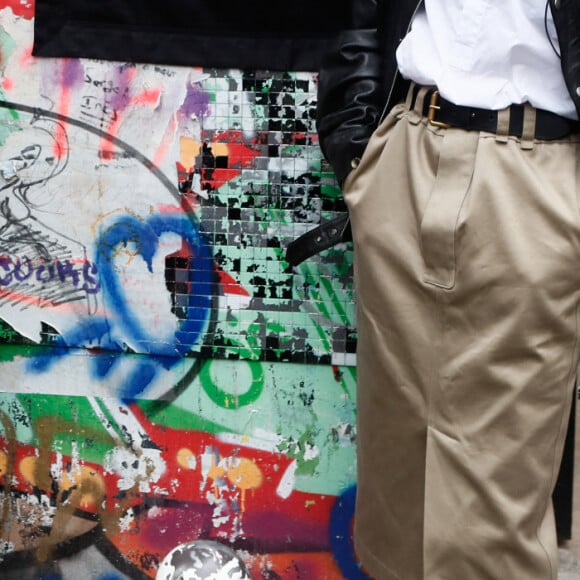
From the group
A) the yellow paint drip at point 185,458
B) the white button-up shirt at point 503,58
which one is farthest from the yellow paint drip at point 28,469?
the white button-up shirt at point 503,58

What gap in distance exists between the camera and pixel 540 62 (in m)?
2.21

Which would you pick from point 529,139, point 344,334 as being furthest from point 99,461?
point 529,139

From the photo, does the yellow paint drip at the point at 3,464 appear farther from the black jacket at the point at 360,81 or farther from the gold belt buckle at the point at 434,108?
the gold belt buckle at the point at 434,108

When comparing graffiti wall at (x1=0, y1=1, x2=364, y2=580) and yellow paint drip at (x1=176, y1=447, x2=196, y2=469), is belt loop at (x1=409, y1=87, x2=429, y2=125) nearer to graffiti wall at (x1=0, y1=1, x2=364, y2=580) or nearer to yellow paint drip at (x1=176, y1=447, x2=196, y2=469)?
graffiti wall at (x1=0, y1=1, x2=364, y2=580)

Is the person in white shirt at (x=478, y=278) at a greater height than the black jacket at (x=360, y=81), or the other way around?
the black jacket at (x=360, y=81)

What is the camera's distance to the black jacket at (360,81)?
251 centimetres

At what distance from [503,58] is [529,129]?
19cm

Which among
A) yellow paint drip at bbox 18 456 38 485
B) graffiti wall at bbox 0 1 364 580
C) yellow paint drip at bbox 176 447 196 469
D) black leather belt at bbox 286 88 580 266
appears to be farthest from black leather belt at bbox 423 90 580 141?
yellow paint drip at bbox 18 456 38 485

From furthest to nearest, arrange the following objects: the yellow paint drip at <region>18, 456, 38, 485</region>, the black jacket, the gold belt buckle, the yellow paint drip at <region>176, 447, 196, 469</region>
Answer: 1. the yellow paint drip at <region>18, 456, 38, 485</region>
2. the yellow paint drip at <region>176, 447, 196, 469</region>
3. the black jacket
4. the gold belt buckle

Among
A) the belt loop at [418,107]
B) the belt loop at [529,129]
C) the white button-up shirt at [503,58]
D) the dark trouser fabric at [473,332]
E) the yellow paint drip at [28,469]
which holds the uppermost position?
the white button-up shirt at [503,58]

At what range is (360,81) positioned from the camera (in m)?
2.55

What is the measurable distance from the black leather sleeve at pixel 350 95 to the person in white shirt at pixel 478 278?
4.7 inches

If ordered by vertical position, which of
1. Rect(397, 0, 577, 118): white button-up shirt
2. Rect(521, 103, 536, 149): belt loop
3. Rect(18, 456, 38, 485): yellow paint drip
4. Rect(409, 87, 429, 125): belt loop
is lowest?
Rect(18, 456, 38, 485): yellow paint drip

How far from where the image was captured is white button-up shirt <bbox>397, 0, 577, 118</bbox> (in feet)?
7.21
